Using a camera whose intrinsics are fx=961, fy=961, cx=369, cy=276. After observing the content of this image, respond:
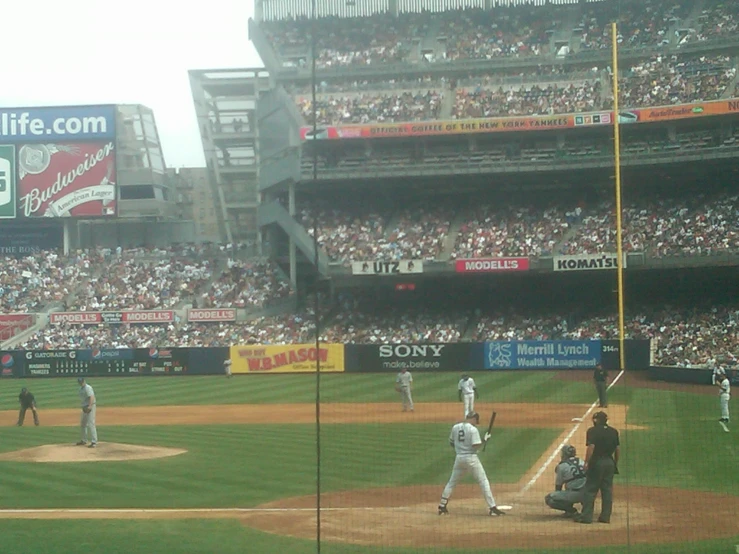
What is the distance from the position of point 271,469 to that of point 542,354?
24.3 m

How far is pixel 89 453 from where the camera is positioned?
21.8 metres

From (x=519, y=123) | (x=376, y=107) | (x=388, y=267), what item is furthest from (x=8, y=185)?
(x=519, y=123)

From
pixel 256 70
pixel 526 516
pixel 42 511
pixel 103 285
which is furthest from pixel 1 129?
pixel 526 516

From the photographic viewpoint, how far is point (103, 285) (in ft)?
181

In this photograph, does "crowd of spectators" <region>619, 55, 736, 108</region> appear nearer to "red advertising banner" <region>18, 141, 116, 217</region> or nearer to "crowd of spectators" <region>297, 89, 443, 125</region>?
"crowd of spectators" <region>297, 89, 443, 125</region>

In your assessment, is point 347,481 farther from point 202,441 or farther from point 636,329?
point 636,329

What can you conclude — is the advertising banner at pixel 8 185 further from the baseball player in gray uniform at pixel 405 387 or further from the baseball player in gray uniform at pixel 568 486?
the baseball player in gray uniform at pixel 568 486

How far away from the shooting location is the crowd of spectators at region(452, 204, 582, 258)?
48.4 meters

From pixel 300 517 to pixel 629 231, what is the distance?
3514 centimetres

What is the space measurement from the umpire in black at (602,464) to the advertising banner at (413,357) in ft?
95.8

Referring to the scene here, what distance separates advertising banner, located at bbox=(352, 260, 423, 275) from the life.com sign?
1956cm

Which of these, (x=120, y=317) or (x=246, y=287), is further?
(x=246, y=287)

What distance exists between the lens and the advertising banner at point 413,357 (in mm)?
42906

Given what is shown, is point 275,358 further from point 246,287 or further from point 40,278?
point 40,278
